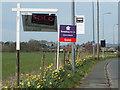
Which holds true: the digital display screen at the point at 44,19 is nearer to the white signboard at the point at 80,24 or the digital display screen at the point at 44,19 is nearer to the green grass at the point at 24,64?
the white signboard at the point at 80,24

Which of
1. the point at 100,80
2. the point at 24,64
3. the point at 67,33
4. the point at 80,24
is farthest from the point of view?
the point at 24,64

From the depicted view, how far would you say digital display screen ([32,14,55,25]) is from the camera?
883 cm

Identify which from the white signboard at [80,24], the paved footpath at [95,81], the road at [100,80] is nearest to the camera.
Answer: the paved footpath at [95,81]

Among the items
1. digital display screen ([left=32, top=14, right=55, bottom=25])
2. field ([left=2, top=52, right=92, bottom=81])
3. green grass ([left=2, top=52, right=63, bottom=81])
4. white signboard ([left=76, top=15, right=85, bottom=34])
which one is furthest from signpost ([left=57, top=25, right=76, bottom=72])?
digital display screen ([left=32, top=14, right=55, bottom=25])

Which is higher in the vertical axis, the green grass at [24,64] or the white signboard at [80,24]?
the white signboard at [80,24]

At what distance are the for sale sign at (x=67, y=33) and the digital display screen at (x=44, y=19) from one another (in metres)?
4.29

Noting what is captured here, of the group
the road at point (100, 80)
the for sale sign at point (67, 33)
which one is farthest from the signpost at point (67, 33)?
the road at point (100, 80)

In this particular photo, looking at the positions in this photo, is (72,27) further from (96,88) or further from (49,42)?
(96,88)

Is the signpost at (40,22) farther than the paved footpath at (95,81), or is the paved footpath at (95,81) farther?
the paved footpath at (95,81)

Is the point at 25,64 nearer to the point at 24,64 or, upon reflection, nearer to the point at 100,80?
the point at 24,64

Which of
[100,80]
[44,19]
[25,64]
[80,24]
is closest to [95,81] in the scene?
[100,80]

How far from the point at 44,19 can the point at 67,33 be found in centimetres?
468

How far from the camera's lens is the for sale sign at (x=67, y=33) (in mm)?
13367

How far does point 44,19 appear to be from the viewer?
8.95 m
